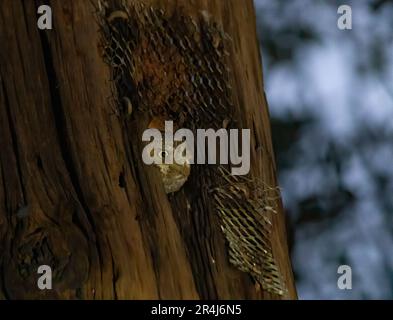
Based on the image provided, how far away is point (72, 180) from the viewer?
1.73 meters

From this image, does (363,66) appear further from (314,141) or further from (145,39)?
(145,39)

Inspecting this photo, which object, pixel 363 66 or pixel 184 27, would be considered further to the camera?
pixel 363 66

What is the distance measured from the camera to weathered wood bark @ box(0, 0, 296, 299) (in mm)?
1711

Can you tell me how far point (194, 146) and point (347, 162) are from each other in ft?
8.48

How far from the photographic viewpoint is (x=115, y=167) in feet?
5.74

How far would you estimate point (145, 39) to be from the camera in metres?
1.79

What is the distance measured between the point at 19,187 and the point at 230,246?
1.27 feet

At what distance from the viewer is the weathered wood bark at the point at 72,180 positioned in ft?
5.61

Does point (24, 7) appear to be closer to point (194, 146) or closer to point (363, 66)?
point (194, 146)
